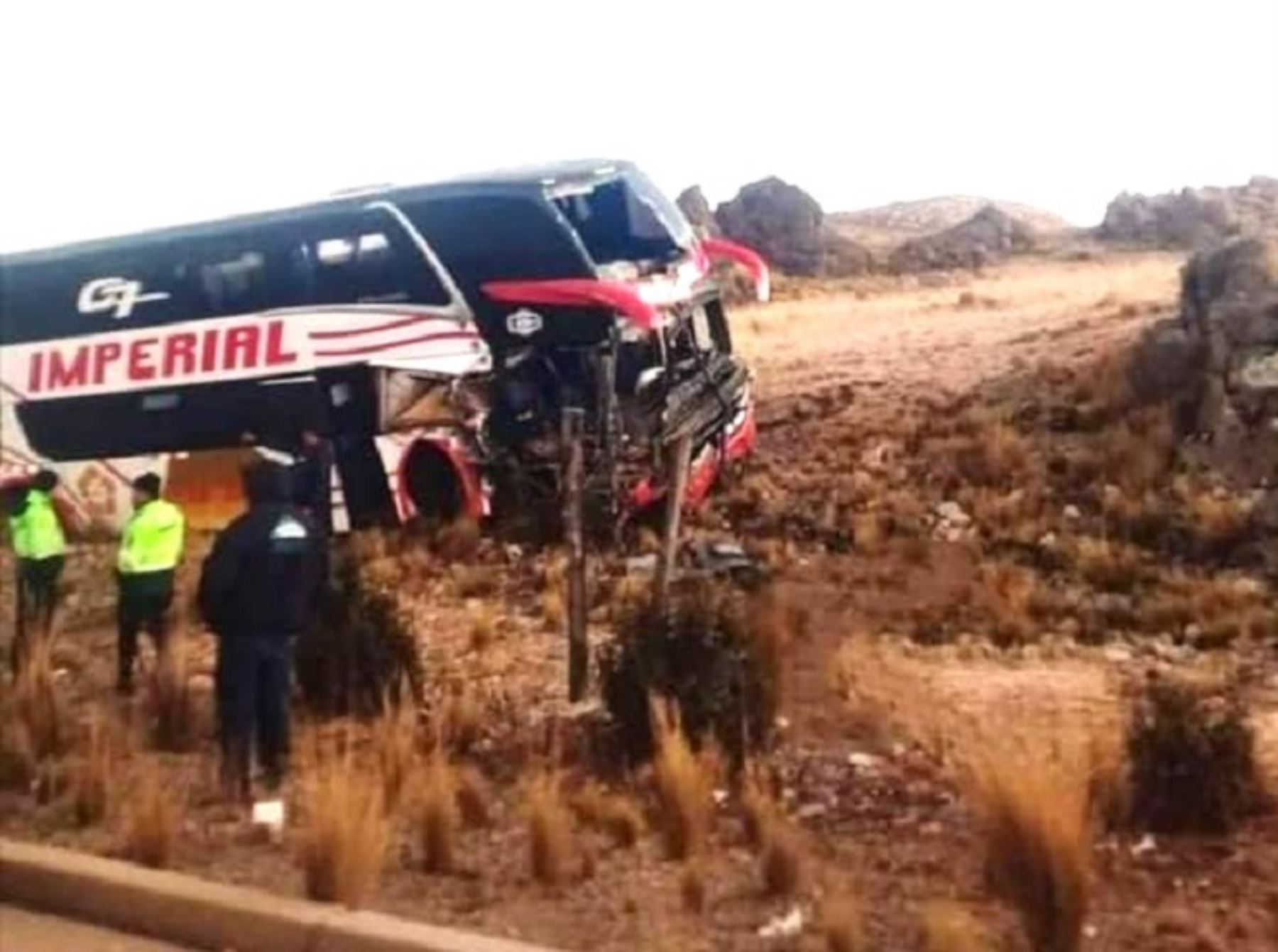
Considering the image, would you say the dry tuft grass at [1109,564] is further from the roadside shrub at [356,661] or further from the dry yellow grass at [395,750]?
the dry yellow grass at [395,750]

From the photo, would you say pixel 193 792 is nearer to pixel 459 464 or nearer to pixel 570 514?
pixel 570 514

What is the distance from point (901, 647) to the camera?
653 inches

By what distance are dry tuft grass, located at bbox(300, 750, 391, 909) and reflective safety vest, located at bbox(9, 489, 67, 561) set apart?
266 inches

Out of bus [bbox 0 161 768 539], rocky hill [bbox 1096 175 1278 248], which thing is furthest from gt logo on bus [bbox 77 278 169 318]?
rocky hill [bbox 1096 175 1278 248]

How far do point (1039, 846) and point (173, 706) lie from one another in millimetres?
5720

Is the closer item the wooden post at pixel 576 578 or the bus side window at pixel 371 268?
the wooden post at pixel 576 578

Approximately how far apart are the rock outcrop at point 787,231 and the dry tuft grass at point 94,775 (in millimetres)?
56438

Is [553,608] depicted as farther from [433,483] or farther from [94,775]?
[94,775]

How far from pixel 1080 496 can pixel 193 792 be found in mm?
13638

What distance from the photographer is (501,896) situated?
29.0ft

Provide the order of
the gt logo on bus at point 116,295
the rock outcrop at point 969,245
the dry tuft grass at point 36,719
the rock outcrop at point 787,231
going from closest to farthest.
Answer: the dry tuft grass at point 36,719 → the gt logo on bus at point 116,295 → the rock outcrop at point 969,245 → the rock outcrop at point 787,231

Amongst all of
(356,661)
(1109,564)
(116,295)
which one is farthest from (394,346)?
(356,661)

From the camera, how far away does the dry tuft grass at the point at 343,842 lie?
Answer: 28.2 feet

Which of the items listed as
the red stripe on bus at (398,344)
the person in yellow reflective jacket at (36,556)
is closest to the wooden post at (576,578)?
the person in yellow reflective jacket at (36,556)
